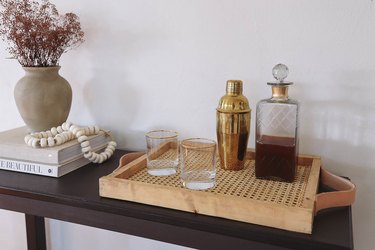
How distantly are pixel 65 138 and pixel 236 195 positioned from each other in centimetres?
47

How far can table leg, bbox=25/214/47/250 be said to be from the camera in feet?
3.83

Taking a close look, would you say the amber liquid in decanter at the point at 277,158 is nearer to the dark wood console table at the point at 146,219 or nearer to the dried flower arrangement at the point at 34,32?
the dark wood console table at the point at 146,219

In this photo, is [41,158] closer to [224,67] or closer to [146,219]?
[146,219]

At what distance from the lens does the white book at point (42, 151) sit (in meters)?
0.85

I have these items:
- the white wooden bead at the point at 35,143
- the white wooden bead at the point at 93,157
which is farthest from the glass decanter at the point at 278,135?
the white wooden bead at the point at 35,143

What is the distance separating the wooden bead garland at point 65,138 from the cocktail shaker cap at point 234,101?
0.36 meters

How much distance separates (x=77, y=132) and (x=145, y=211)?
0.36 m

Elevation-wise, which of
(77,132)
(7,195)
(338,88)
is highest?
(338,88)

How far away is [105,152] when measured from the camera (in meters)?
0.96

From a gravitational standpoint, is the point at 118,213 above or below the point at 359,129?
below

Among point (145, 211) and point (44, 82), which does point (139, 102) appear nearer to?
point (44, 82)

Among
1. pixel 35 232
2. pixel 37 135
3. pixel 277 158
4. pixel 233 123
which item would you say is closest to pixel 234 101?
pixel 233 123

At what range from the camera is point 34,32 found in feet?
2.94

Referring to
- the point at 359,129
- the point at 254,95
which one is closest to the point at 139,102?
the point at 254,95
